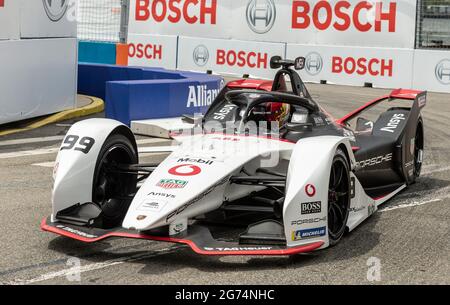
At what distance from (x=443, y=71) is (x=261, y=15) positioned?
5251 millimetres

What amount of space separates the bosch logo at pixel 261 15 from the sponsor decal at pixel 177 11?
1.03 meters

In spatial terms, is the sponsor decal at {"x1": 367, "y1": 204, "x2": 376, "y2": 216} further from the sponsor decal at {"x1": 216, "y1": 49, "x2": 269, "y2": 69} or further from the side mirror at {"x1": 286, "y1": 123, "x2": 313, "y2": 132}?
the sponsor decal at {"x1": 216, "y1": 49, "x2": 269, "y2": 69}

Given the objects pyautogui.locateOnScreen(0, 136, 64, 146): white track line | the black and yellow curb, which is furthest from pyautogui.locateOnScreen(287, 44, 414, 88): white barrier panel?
pyautogui.locateOnScreen(0, 136, 64, 146): white track line

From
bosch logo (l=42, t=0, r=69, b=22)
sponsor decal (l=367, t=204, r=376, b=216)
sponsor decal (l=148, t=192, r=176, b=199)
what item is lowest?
sponsor decal (l=367, t=204, r=376, b=216)

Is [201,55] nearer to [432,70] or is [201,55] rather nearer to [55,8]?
[432,70]

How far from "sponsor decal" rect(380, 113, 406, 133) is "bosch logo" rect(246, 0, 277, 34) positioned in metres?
13.4

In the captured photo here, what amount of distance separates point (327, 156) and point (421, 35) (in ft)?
48.9

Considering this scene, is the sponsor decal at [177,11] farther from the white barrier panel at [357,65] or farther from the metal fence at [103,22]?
the white barrier panel at [357,65]

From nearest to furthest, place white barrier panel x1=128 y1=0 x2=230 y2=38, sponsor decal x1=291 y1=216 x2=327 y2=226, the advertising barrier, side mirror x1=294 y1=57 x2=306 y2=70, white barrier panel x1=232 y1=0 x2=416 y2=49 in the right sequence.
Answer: sponsor decal x1=291 y1=216 x2=327 y2=226 < side mirror x1=294 y1=57 x2=306 y2=70 < the advertising barrier < white barrier panel x1=232 y1=0 x2=416 y2=49 < white barrier panel x1=128 y1=0 x2=230 y2=38

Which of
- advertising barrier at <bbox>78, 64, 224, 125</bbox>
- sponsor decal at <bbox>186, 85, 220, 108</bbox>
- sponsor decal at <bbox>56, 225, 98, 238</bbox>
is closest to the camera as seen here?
sponsor decal at <bbox>56, 225, 98, 238</bbox>

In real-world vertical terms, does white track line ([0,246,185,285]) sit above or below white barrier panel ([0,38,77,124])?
below

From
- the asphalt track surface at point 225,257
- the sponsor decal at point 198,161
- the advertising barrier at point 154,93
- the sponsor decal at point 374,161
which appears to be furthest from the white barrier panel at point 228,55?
the sponsor decal at point 198,161

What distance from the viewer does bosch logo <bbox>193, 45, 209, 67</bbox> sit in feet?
76.1

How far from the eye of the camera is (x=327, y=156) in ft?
21.5
